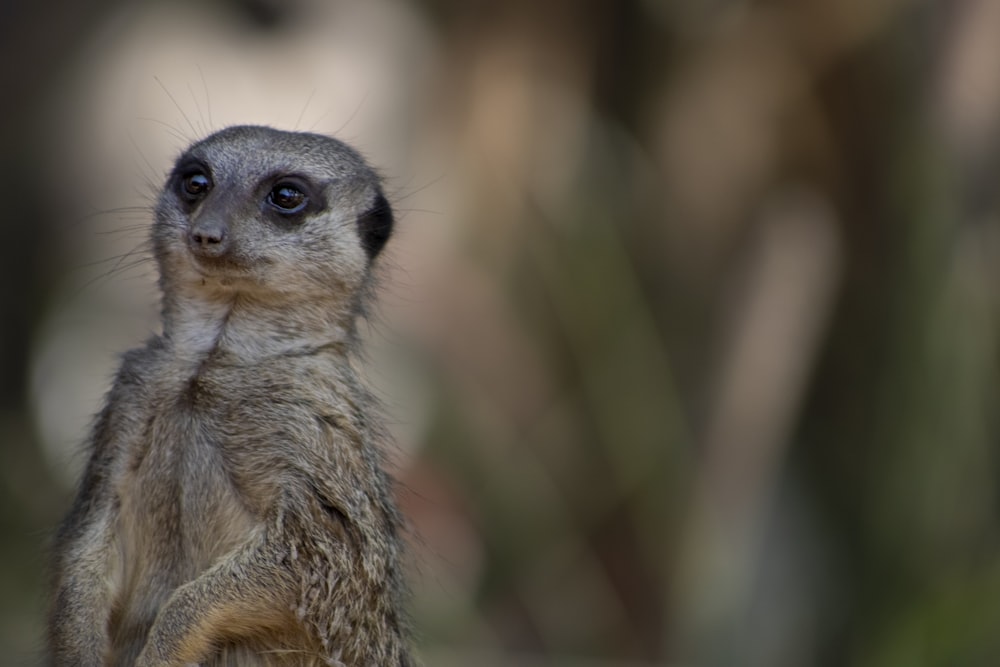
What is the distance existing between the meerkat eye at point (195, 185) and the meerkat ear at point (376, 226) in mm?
411

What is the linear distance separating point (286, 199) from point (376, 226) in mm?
310

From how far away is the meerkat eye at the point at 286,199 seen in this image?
11.3ft

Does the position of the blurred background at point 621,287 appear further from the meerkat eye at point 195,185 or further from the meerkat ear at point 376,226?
the meerkat eye at point 195,185

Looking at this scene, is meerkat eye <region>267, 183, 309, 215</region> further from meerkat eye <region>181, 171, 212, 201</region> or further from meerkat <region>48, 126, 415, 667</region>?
meerkat eye <region>181, 171, 212, 201</region>

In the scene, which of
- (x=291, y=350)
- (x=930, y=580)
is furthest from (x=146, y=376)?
(x=930, y=580)

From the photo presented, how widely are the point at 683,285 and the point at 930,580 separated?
251 centimetres

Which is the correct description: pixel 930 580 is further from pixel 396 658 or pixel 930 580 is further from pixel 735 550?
pixel 396 658

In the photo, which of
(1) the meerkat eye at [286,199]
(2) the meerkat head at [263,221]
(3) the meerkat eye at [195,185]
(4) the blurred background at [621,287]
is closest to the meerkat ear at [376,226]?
(2) the meerkat head at [263,221]

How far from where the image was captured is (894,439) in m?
7.82

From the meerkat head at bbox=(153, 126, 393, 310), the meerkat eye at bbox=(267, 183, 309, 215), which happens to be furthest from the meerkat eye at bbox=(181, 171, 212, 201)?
the meerkat eye at bbox=(267, 183, 309, 215)

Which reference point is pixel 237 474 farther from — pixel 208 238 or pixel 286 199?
pixel 286 199

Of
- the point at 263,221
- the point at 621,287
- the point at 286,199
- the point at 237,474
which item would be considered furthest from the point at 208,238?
the point at 621,287

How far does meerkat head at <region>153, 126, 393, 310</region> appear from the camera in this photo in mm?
3295

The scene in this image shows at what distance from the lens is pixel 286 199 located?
3.47 m
